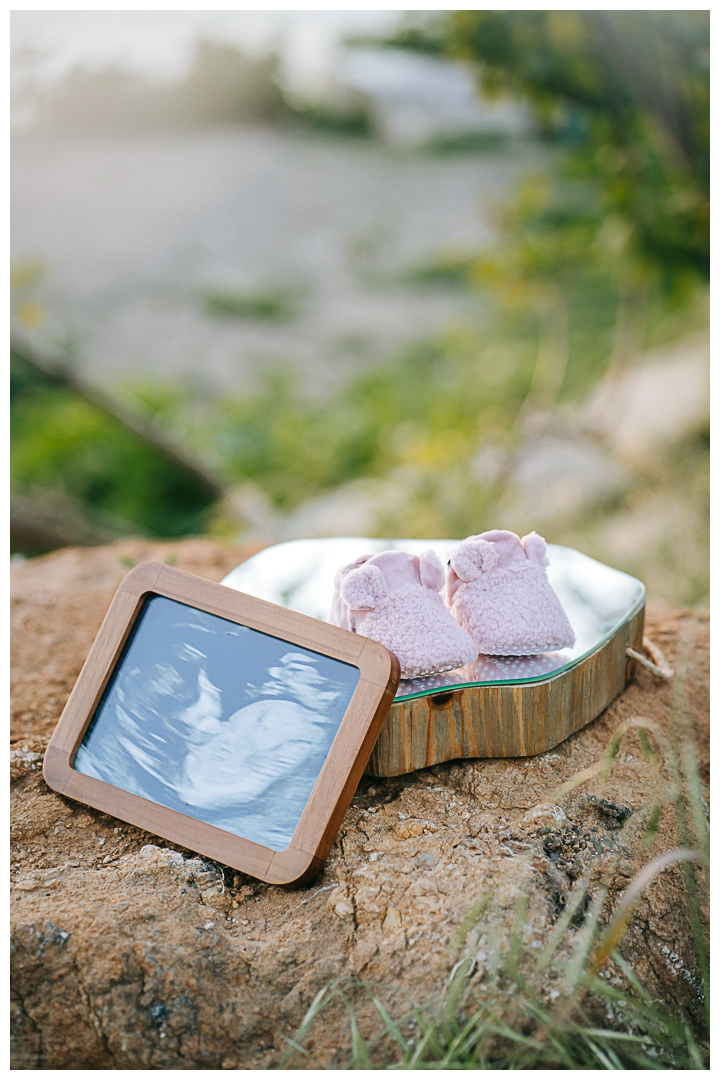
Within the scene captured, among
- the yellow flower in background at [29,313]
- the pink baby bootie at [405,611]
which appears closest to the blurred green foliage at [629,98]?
the yellow flower in background at [29,313]

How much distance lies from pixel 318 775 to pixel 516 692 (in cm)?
38

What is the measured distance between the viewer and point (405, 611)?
1333mm

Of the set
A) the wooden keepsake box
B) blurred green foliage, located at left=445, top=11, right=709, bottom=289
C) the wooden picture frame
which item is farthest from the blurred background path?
the wooden picture frame

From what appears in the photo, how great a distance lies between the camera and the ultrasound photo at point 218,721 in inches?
48.0

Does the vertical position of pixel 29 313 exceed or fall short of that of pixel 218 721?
it exceeds it

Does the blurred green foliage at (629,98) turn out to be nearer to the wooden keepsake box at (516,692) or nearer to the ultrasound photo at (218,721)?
the wooden keepsake box at (516,692)

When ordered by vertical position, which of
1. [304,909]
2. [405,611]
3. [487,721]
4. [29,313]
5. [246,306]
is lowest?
[304,909]

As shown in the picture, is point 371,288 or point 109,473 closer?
point 109,473

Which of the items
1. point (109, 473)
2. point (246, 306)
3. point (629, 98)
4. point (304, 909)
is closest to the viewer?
point (304, 909)

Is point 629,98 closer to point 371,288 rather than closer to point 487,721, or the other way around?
point 487,721

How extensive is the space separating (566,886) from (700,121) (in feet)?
10.8

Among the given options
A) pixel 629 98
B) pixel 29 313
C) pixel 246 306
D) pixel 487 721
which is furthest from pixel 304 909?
pixel 246 306
